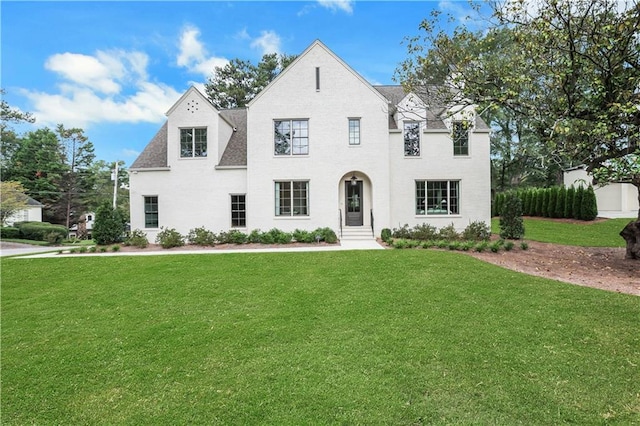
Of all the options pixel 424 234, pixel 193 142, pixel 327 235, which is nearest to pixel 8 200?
A: pixel 193 142

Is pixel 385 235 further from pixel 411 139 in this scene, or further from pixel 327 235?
pixel 411 139

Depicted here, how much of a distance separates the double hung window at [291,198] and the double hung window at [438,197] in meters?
5.72

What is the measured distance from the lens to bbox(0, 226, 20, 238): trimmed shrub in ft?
83.6

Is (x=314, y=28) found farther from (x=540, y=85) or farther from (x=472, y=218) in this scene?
(x=472, y=218)

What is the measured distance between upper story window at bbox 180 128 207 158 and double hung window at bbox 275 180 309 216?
4358 mm

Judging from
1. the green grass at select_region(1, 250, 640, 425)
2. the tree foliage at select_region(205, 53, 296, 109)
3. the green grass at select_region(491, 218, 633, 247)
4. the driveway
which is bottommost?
the green grass at select_region(1, 250, 640, 425)

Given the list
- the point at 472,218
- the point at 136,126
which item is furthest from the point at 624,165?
the point at 136,126

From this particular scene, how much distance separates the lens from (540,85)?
32.0ft

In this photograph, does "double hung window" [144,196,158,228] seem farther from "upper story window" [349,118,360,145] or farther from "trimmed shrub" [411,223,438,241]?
"trimmed shrub" [411,223,438,241]

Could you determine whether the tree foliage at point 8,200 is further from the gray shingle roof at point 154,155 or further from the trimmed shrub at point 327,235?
the trimmed shrub at point 327,235

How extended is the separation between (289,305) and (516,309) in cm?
415

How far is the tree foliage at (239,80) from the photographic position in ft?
108

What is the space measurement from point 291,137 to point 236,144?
3.49m

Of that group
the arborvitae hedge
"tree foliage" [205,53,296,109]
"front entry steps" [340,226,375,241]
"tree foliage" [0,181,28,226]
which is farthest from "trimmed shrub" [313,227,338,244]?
"tree foliage" [0,181,28,226]
